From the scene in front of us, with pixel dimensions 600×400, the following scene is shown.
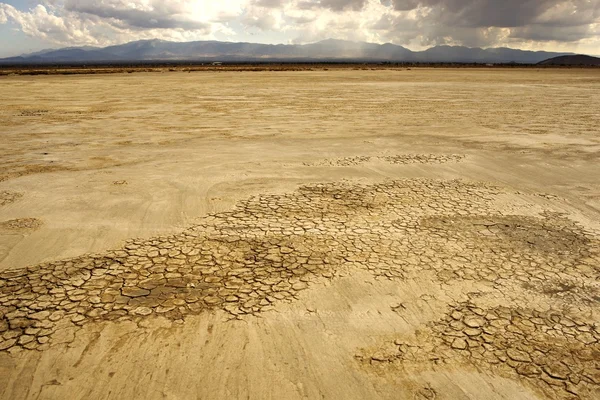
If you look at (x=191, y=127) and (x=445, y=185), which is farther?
(x=191, y=127)

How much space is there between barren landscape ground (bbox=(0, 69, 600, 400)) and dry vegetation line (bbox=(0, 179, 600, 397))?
20 millimetres

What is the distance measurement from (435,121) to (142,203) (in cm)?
1007

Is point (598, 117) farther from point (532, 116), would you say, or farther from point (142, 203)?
point (142, 203)

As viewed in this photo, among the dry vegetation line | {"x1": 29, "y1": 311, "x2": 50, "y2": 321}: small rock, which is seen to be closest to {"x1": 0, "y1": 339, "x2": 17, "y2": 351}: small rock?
the dry vegetation line

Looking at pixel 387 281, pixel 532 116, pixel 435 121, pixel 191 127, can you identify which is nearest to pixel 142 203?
pixel 387 281

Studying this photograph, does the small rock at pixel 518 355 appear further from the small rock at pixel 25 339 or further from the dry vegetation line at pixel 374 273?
the small rock at pixel 25 339

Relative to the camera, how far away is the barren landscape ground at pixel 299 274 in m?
2.63

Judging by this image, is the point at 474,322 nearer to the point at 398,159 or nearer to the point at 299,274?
the point at 299,274

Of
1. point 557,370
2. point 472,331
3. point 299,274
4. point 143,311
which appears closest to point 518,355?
point 557,370

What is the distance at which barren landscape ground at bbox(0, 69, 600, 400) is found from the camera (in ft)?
8.64

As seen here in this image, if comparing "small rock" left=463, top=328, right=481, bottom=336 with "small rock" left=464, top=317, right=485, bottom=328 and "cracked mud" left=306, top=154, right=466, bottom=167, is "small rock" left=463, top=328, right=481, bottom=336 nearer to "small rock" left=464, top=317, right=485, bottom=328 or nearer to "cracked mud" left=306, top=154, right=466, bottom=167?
"small rock" left=464, top=317, right=485, bottom=328

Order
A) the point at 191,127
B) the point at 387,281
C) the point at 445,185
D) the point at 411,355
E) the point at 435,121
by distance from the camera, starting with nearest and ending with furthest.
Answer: the point at 411,355, the point at 387,281, the point at 445,185, the point at 191,127, the point at 435,121

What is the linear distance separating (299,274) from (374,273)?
78cm

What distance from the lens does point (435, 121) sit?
12.3 meters
